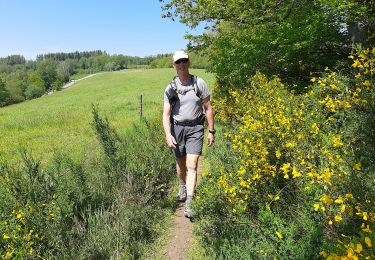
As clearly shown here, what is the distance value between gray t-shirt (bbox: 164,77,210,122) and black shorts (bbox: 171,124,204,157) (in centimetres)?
16

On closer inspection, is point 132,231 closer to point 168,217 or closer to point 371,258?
point 168,217

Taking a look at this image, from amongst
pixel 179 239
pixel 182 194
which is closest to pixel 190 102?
pixel 182 194

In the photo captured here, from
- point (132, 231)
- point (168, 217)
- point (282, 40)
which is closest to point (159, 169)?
point (168, 217)

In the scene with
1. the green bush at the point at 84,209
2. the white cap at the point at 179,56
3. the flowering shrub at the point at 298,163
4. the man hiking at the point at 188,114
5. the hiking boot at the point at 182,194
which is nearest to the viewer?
the flowering shrub at the point at 298,163

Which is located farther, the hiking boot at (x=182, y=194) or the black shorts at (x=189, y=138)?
the hiking boot at (x=182, y=194)

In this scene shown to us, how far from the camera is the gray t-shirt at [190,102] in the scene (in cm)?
514

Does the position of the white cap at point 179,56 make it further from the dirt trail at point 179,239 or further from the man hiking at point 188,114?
the dirt trail at point 179,239

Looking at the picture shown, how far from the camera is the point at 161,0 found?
469 inches

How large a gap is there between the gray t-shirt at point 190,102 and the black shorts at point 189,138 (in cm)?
16

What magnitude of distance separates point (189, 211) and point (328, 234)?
2243 millimetres

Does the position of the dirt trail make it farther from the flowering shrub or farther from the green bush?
the flowering shrub

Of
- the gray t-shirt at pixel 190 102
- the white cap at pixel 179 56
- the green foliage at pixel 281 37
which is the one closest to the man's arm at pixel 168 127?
the gray t-shirt at pixel 190 102

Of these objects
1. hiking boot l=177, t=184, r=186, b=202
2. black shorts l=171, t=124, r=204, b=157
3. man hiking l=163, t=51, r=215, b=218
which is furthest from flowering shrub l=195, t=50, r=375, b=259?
hiking boot l=177, t=184, r=186, b=202

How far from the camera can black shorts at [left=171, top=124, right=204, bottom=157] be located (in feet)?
17.1
